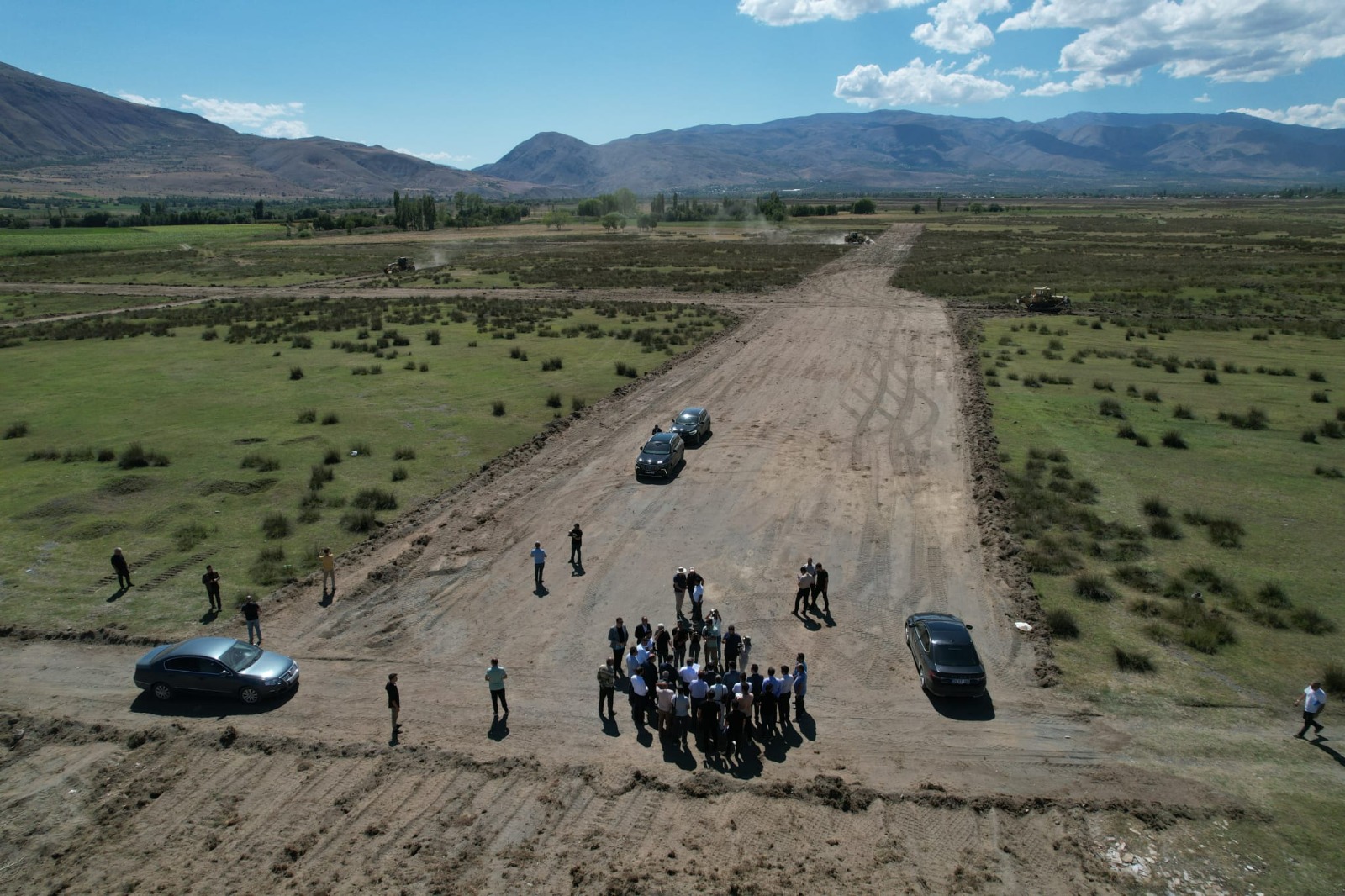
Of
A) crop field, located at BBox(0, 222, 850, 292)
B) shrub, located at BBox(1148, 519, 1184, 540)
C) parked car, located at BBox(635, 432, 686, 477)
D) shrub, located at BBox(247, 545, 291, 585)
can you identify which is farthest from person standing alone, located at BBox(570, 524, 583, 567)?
crop field, located at BBox(0, 222, 850, 292)

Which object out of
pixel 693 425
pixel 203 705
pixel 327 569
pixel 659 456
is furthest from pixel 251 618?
pixel 693 425

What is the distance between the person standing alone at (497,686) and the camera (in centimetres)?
1670

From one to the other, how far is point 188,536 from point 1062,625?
26440 millimetres

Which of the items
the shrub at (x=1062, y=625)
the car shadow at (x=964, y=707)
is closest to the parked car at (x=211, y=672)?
the car shadow at (x=964, y=707)

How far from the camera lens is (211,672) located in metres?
17.5

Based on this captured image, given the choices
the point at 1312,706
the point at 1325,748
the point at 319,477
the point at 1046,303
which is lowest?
the point at 1325,748

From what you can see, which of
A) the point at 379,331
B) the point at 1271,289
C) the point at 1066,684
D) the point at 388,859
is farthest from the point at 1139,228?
the point at 388,859

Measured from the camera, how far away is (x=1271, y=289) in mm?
76438

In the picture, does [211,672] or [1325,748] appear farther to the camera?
[211,672]

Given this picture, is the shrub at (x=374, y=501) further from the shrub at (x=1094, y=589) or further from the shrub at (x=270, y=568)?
the shrub at (x=1094, y=589)

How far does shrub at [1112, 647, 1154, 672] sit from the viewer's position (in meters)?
18.4

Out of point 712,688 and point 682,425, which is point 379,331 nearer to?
point 682,425

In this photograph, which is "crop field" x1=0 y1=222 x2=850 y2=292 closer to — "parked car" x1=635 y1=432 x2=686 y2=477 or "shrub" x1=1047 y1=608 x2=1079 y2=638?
"parked car" x1=635 y1=432 x2=686 y2=477

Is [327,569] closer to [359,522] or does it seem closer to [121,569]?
[359,522]
